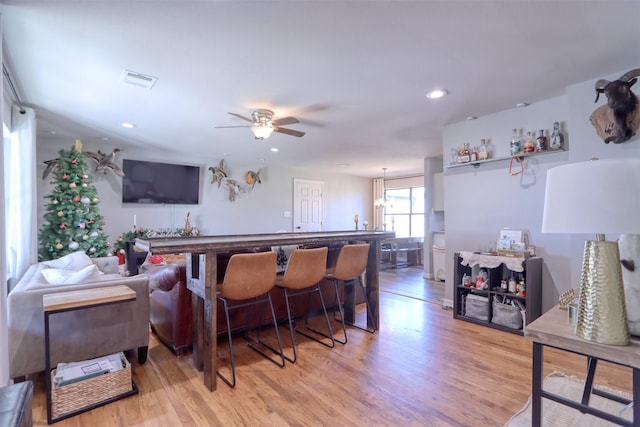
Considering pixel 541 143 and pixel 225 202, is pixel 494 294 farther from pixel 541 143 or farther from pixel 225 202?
pixel 225 202

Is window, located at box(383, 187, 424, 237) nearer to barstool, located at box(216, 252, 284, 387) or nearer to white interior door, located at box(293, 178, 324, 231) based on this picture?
white interior door, located at box(293, 178, 324, 231)

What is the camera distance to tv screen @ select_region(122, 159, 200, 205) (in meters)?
5.54

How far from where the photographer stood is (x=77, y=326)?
7.43 ft

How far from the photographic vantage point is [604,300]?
1.21 meters

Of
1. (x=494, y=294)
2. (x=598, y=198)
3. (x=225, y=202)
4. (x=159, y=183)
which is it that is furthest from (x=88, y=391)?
(x=225, y=202)

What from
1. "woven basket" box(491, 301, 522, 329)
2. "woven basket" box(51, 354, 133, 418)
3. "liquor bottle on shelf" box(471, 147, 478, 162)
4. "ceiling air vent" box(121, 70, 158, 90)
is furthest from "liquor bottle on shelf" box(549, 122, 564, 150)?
"woven basket" box(51, 354, 133, 418)

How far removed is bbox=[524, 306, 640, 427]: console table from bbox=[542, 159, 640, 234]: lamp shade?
1.43 ft

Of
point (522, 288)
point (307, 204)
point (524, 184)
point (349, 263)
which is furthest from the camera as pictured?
point (307, 204)

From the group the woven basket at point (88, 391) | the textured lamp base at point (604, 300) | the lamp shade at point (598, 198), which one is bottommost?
the woven basket at point (88, 391)

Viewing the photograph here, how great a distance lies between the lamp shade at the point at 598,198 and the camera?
107cm

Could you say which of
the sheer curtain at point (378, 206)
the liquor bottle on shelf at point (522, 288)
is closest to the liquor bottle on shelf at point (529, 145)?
the liquor bottle on shelf at point (522, 288)

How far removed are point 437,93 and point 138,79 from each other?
270cm

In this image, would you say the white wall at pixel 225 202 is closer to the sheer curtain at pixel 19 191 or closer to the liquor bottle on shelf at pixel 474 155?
the sheer curtain at pixel 19 191

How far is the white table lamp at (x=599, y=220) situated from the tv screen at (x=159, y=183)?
5974mm
